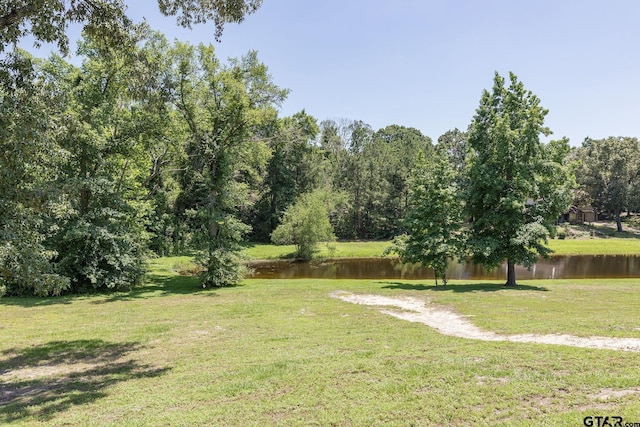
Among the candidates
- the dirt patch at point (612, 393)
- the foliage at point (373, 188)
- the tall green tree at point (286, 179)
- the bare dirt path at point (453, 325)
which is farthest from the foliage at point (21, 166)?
the foliage at point (373, 188)

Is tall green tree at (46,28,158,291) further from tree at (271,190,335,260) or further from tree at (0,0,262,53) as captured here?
tree at (271,190,335,260)

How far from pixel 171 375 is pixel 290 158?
54.7 meters

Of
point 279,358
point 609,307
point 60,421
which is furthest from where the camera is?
point 609,307

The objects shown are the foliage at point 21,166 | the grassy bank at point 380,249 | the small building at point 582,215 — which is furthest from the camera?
the small building at point 582,215

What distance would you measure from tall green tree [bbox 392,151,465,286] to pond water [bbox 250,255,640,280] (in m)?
9.02

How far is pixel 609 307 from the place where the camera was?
1321 centimetres

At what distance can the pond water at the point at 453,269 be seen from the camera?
2945 centimetres

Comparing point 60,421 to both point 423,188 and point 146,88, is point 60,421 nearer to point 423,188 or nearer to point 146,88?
point 146,88

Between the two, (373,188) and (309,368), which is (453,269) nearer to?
(309,368)

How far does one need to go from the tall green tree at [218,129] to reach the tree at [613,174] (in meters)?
61.2

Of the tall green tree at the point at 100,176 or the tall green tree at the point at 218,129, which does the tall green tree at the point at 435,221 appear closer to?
the tall green tree at the point at 218,129

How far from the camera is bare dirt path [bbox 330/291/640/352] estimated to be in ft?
27.1

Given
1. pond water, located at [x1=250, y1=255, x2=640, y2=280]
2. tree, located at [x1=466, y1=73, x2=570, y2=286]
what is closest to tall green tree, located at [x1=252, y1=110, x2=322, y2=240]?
pond water, located at [x1=250, y1=255, x2=640, y2=280]

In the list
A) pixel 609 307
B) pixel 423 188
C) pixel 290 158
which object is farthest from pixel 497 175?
pixel 290 158
